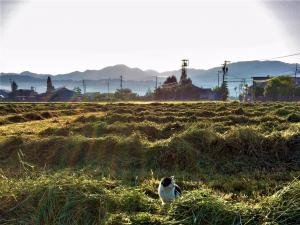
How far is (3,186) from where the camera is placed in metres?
4.59

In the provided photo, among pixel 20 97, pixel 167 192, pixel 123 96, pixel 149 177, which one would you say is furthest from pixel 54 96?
pixel 167 192

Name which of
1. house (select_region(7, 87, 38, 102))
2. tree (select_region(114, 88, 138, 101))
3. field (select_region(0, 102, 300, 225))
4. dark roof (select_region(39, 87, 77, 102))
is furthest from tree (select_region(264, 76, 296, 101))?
house (select_region(7, 87, 38, 102))

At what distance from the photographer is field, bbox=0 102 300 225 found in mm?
3885

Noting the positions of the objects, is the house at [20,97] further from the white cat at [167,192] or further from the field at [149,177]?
the white cat at [167,192]

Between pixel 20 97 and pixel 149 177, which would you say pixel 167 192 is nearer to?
pixel 149 177

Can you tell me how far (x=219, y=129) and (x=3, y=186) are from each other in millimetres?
8200

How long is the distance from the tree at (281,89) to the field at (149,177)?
2036 inches

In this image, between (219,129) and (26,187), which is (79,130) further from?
(26,187)

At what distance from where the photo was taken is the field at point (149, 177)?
3885 mm

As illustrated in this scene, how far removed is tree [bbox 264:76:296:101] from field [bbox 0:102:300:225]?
51727 mm

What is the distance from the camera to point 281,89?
61.8m

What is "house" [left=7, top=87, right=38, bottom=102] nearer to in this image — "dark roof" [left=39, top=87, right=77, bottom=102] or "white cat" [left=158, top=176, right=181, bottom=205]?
"dark roof" [left=39, top=87, right=77, bottom=102]

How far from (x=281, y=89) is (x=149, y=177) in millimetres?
60433

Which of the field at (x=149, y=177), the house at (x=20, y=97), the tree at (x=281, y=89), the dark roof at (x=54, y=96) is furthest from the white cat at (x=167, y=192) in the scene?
the house at (x=20, y=97)
